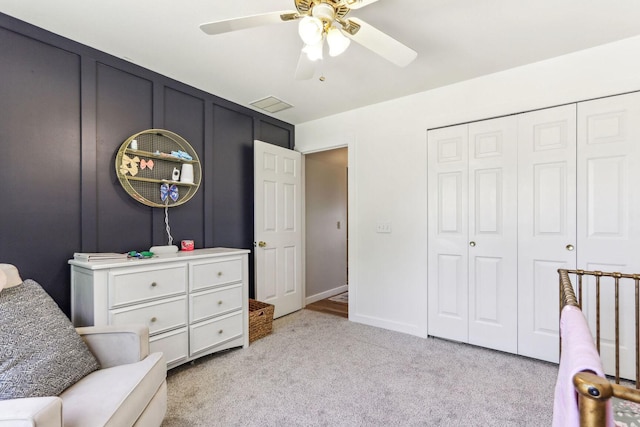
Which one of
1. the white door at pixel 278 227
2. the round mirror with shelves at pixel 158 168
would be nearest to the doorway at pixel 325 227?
the white door at pixel 278 227

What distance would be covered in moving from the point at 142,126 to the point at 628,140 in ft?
11.8

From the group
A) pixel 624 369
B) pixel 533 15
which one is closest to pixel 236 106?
pixel 533 15

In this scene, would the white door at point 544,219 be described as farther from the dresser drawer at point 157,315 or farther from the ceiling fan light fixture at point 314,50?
the dresser drawer at point 157,315

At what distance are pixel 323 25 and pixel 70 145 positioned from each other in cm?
192

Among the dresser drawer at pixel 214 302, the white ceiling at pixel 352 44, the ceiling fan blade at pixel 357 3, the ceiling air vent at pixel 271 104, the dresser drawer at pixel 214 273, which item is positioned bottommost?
the dresser drawer at pixel 214 302

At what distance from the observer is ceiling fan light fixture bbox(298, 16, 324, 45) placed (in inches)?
54.6

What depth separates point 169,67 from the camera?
8.29 feet

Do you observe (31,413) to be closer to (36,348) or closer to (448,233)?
(36,348)

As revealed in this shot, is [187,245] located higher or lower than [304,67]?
lower

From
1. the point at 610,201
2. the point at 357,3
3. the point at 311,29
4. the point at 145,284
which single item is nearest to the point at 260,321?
the point at 145,284

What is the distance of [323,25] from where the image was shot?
1464 millimetres

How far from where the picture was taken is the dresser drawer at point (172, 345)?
7.02 ft

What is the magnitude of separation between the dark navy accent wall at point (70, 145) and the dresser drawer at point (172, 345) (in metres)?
0.67

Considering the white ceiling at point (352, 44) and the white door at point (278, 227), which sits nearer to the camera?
the white ceiling at point (352, 44)
